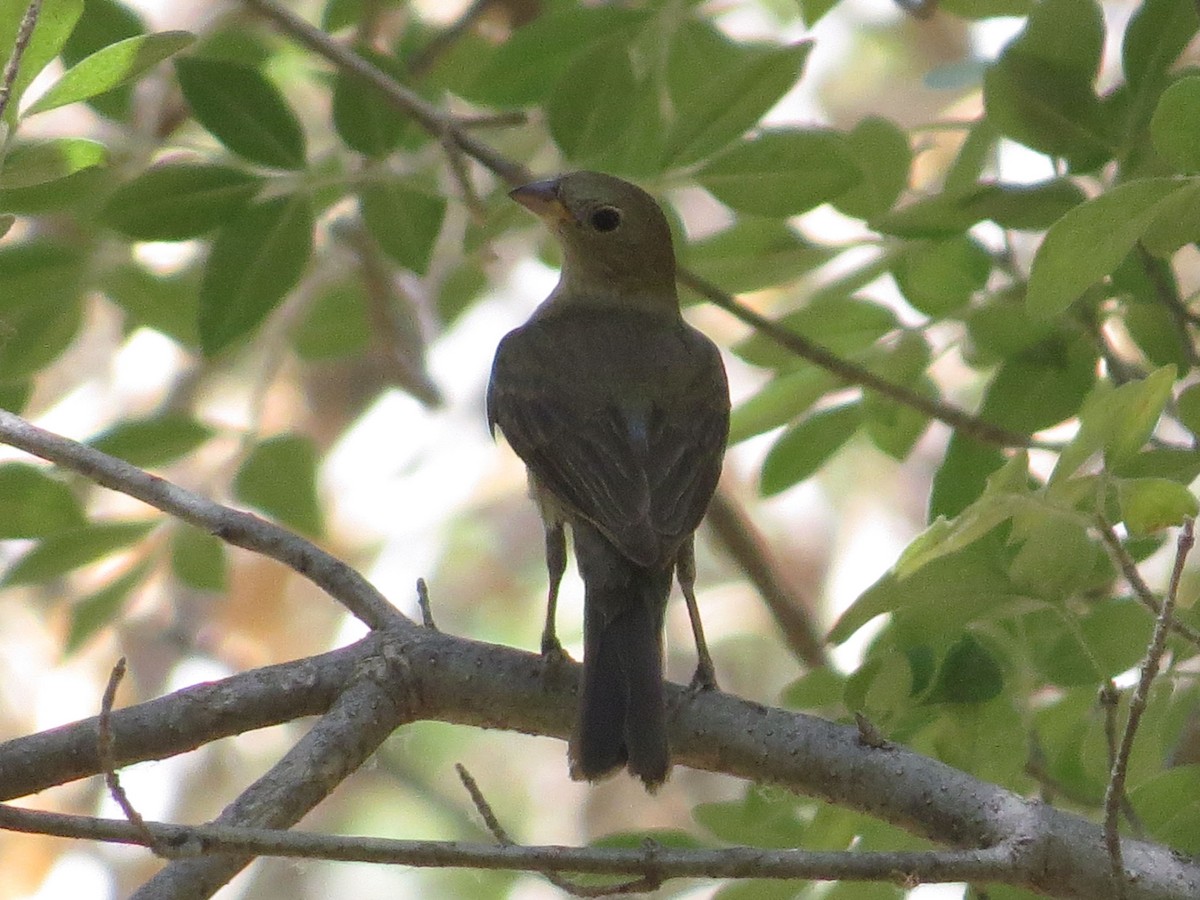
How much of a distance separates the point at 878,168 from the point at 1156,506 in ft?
4.88

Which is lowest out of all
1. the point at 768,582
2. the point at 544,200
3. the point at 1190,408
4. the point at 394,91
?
the point at 1190,408

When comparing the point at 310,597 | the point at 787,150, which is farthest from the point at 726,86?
the point at 310,597

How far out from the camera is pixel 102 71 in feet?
8.25

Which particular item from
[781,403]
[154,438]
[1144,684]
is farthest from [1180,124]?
[154,438]

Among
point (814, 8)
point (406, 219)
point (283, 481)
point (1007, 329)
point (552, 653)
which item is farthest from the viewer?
point (283, 481)

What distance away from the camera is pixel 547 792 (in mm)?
9086

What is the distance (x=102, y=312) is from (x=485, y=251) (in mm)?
4751

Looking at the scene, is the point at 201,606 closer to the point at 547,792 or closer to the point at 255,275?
the point at 547,792

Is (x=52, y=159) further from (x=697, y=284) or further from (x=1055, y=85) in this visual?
(x=1055, y=85)

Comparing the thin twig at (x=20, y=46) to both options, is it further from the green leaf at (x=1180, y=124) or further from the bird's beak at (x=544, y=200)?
the green leaf at (x=1180, y=124)

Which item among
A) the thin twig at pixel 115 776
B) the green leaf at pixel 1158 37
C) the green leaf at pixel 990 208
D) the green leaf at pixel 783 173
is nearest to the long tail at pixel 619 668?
the green leaf at pixel 783 173

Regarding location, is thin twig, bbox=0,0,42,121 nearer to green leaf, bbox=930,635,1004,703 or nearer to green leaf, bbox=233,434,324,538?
green leaf, bbox=233,434,324,538

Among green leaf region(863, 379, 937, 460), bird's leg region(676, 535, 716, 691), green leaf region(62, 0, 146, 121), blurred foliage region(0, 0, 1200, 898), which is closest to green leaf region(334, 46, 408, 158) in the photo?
blurred foliage region(0, 0, 1200, 898)

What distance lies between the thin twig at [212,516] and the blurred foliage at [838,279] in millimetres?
214
